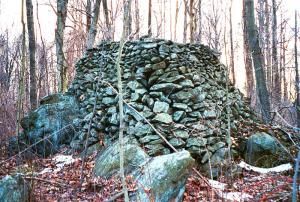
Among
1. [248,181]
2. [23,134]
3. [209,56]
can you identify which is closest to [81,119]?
[23,134]

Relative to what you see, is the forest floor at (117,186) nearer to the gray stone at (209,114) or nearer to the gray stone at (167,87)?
the gray stone at (209,114)

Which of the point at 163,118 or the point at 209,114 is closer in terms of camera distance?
the point at 163,118

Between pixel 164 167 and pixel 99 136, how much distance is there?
7.59 ft

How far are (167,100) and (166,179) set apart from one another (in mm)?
2105

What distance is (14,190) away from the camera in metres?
3.82

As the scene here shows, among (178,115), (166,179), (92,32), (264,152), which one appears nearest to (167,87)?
(178,115)

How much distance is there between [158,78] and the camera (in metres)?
6.10

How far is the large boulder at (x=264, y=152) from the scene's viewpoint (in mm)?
5762

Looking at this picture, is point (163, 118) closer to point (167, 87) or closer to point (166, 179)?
point (167, 87)

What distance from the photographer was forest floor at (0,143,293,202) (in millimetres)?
4039

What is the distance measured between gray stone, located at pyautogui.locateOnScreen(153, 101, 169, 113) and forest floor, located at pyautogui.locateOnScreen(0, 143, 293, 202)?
1368 millimetres

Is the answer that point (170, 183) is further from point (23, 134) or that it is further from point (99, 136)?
point (23, 134)

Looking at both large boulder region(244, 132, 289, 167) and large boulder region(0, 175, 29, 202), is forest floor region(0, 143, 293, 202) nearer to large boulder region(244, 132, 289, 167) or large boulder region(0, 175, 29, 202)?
large boulder region(0, 175, 29, 202)

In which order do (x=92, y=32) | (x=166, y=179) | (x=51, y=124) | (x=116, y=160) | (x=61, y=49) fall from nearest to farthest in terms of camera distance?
(x=166, y=179) < (x=116, y=160) < (x=51, y=124) < (x=92, y=32) < (x=61, y=49)
